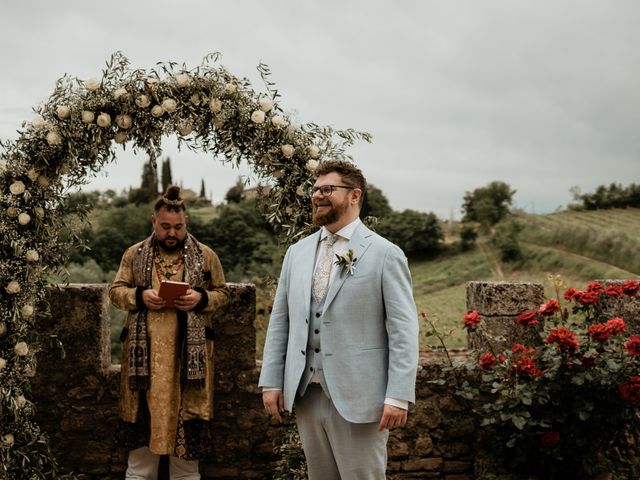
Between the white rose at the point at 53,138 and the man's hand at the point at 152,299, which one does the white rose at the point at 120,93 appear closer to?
the white rose at the point at 53,138

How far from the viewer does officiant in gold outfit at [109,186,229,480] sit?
360cm

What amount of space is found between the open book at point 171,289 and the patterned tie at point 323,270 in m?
1.01

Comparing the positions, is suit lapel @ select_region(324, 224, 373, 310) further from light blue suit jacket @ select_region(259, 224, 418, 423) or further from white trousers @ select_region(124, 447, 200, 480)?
white trousers @ select_region(124, 447, 200, 480)

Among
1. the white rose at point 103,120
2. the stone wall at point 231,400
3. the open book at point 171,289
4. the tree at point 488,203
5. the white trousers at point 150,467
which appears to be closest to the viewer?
the open book at point 171,289

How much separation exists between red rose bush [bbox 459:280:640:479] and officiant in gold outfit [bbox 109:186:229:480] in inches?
69.5

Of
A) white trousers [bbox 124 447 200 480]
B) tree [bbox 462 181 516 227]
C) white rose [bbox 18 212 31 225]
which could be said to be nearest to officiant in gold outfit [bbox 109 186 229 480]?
white trousers [bbox 124 447 200 480]

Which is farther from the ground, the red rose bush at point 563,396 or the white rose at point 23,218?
the white rose at point 23,218

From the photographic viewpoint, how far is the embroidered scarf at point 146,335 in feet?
11.8

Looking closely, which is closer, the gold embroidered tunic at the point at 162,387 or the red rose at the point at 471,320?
the gold embroidered tunic at the point at 162,387

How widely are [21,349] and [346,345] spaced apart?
233 centimetres

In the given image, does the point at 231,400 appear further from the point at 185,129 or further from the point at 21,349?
the point at 185,129

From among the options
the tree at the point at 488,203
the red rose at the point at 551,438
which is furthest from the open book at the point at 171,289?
the tree at the point at 488,203

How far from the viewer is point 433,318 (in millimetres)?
4246

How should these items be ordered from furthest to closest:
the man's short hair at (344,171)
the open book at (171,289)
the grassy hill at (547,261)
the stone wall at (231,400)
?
1. the grassy hill at (547,261)
2. the stone wall at (231,400)
3. the open book at (171,289)
4. the man's short hair at (344,171)
